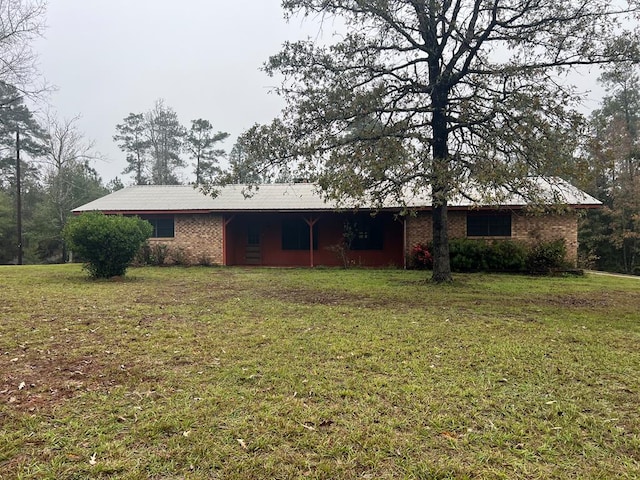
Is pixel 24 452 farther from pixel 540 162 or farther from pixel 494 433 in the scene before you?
pixel 540 162

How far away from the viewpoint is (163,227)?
17.3 metres

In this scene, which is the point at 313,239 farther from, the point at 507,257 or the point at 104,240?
the point at 104,240

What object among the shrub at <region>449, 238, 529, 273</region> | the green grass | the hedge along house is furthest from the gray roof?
the green grass

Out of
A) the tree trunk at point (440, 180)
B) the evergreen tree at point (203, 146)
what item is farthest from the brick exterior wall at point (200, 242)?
the evergreen tree at point (203, 146)

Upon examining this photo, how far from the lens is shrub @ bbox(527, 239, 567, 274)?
1379 centimetres

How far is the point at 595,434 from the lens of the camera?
2.81 metres

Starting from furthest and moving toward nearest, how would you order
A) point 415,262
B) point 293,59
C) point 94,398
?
point 415,262 → point 293,59 → point 94,398

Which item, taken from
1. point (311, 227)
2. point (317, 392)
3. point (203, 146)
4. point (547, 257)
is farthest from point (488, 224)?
point (203, 146)

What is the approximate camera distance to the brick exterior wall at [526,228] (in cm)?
1461

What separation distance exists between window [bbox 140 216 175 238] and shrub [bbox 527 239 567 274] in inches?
546

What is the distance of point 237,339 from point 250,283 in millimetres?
6096

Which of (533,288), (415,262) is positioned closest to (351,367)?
(533,288)

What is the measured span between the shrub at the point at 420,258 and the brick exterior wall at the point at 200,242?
7678 millimetres

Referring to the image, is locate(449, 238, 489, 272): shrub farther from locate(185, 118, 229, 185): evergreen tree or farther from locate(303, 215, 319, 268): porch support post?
locate(185, 118, 229, 185): evergreen tree
